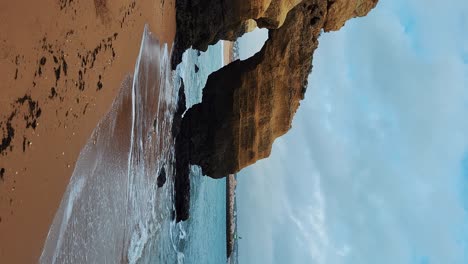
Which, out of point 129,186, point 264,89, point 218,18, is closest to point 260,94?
point 264,89

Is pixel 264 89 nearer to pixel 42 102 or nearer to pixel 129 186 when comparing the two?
pixel 129 186

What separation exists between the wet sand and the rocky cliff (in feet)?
16.7

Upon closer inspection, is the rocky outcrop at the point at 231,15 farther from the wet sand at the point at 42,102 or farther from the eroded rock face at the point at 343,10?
the wet sand at the point at 42,102

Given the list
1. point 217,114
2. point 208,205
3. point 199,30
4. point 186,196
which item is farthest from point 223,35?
point 208,205

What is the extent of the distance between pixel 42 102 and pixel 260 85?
7307 mm

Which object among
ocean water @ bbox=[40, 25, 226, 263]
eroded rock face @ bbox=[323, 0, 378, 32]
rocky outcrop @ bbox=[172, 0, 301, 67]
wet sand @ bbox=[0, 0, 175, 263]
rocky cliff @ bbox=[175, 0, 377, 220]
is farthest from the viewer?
eroded rock face @ bbox=[323, 0, 378, 32]

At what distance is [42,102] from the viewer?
4.80 meters

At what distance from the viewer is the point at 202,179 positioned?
25000 mm

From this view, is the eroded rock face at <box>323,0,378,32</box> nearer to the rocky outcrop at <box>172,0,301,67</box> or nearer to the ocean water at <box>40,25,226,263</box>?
the rocky outcrop at <box>172,0,301,67</box>

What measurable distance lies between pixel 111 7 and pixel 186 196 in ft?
27.3

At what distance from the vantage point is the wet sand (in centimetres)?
416

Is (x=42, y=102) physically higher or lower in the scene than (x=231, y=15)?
lower

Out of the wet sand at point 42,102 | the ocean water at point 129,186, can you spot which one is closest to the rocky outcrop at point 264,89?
Answer: the ocean water at point 129,186


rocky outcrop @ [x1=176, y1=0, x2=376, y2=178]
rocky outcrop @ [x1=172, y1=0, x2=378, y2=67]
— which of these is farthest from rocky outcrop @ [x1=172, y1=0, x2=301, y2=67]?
rocky outcrop @ [x1=176, y1=0, x2=376, y2=178]
